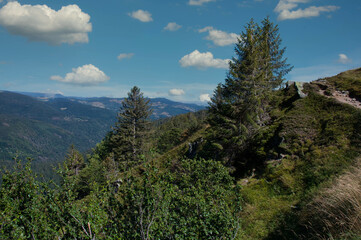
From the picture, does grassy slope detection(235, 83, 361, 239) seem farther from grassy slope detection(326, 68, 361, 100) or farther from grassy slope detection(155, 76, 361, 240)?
grassy slope detection(326, 68, 361, 100)

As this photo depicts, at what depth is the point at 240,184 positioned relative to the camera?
1331 cm

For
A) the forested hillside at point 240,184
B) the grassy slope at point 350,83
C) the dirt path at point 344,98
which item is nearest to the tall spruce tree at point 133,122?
the forested hillside at point 240,184

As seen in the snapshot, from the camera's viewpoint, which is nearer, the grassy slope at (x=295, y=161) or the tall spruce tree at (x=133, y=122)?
the grassy slope at (x=295, y=161)

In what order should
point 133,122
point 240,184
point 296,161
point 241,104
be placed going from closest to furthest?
point 240,184 < point 296,161 < point 241,104 < point 133,122

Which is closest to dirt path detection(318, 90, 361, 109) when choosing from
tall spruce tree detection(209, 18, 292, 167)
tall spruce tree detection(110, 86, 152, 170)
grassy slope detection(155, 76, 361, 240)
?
grassy slope detection(155, 76, 361, 240)

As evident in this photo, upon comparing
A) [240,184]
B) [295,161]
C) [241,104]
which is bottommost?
[240,184]

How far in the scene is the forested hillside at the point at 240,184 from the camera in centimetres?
511

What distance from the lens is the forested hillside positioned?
5.11 m

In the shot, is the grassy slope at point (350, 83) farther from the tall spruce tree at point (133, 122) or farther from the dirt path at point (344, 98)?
the tall spruce tree at point (133, 122)

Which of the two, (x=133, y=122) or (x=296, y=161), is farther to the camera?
(x=133, y=122)

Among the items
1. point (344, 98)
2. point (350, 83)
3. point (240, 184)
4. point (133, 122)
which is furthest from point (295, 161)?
point (133, 122)

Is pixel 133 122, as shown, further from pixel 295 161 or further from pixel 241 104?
pixel 295 161

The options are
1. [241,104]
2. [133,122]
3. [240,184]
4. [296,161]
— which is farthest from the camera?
[133,122]

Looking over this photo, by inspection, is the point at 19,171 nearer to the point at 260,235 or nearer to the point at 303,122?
the point at 260,235
